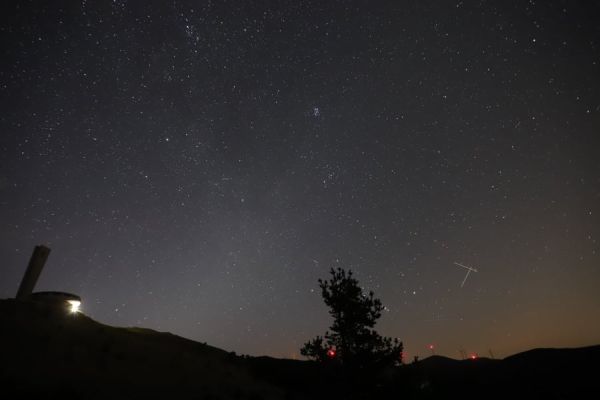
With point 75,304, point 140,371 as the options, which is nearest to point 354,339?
point 140,371

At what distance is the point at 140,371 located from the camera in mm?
16031

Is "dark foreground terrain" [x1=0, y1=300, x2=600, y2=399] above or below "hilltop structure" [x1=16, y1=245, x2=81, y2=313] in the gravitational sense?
below

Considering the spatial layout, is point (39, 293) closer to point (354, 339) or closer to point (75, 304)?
point (75, 304)

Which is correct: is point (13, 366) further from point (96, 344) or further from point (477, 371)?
point (477, 371)

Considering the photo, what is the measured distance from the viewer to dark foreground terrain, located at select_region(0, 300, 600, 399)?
11.8 meters

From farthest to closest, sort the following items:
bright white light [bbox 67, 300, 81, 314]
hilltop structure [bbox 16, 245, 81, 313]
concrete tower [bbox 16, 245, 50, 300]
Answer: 1. concrete tower [bbox 16, 245, 50, 300]
2. bright white light [bbox 67, 300, 81, 314]
3. hilltop structure [bbox 16, 245, 81, 313]

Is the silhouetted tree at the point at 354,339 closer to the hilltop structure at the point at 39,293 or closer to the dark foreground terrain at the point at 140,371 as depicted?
the dark foreground terrain at the point at 140,371

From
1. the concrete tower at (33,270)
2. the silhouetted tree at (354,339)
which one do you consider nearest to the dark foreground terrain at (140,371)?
the silhouetted tree at (354,339)

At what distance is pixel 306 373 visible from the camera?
80.5 ft

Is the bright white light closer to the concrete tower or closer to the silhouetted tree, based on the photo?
the concrete tower

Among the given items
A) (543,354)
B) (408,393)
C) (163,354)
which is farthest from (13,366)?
(543,354)

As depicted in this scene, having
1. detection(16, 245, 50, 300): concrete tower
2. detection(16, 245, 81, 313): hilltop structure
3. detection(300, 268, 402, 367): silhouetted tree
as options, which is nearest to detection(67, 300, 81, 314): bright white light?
detection(16, 245, 81, 313): hilltop structure

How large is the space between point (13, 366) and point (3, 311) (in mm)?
6741

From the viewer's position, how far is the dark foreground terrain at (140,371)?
11820mm
